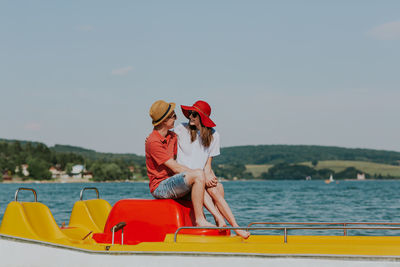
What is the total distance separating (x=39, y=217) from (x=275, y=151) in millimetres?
147578

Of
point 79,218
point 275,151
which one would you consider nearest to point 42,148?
point 275,151

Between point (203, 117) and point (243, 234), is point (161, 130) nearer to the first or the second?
point (203, 117)

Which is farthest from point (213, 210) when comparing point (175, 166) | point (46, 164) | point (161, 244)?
point (46, 164)

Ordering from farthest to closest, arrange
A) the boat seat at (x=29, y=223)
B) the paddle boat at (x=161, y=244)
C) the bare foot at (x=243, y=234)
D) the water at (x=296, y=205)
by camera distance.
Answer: the water at (x=296, y=205), the bare foot at (x=243, y=234), the boat seat at (x=29, y=223), the paddle boat at (x=161, y=244)

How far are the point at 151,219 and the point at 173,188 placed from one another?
465mm

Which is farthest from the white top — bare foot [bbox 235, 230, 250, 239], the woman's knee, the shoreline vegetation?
the shoreline vegetation

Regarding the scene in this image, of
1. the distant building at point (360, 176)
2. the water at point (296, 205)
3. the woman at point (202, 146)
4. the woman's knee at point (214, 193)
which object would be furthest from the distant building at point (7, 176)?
the woman's knee at point (214, 193)

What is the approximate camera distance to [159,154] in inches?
271

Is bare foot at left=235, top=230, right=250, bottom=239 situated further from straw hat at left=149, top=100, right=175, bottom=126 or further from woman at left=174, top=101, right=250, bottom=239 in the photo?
straw hat at left=149, top=100, right=175, bottom=126

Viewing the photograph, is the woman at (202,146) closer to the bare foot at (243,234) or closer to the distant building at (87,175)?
the bare foot at (243,234)

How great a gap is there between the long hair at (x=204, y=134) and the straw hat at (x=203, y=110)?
2.4 inches

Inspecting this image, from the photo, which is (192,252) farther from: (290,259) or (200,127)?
(200,127)

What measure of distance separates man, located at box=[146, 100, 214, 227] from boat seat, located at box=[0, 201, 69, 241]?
1239 mm

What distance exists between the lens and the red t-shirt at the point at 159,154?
6.90 metres
